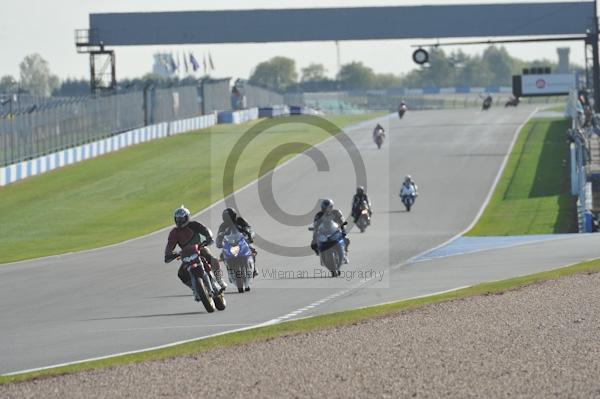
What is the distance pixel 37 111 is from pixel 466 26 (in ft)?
96.6

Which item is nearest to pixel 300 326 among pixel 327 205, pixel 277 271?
pixel 327 205

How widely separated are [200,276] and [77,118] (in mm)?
43301

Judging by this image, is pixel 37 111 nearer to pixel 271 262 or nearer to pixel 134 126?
pixel 134 126

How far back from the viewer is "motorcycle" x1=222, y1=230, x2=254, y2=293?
20922 millimetres

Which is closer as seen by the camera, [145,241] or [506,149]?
[145,241]

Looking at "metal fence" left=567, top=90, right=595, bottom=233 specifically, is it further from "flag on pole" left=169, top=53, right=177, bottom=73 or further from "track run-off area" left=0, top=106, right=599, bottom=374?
"flag on pole" left=169, top=53, right=177, bottom=73

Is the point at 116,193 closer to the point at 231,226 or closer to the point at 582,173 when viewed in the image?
the point at 582,173

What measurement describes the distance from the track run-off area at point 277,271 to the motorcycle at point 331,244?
30cm

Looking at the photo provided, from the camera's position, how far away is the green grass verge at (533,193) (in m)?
39.9

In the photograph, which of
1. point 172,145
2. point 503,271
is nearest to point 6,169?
point 172,145

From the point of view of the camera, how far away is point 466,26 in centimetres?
7488

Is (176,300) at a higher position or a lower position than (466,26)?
lower

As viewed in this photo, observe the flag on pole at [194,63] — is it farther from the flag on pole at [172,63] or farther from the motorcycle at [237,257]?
the motorcycle at [237,257]

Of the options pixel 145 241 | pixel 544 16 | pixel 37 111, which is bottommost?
pixel 145 241
